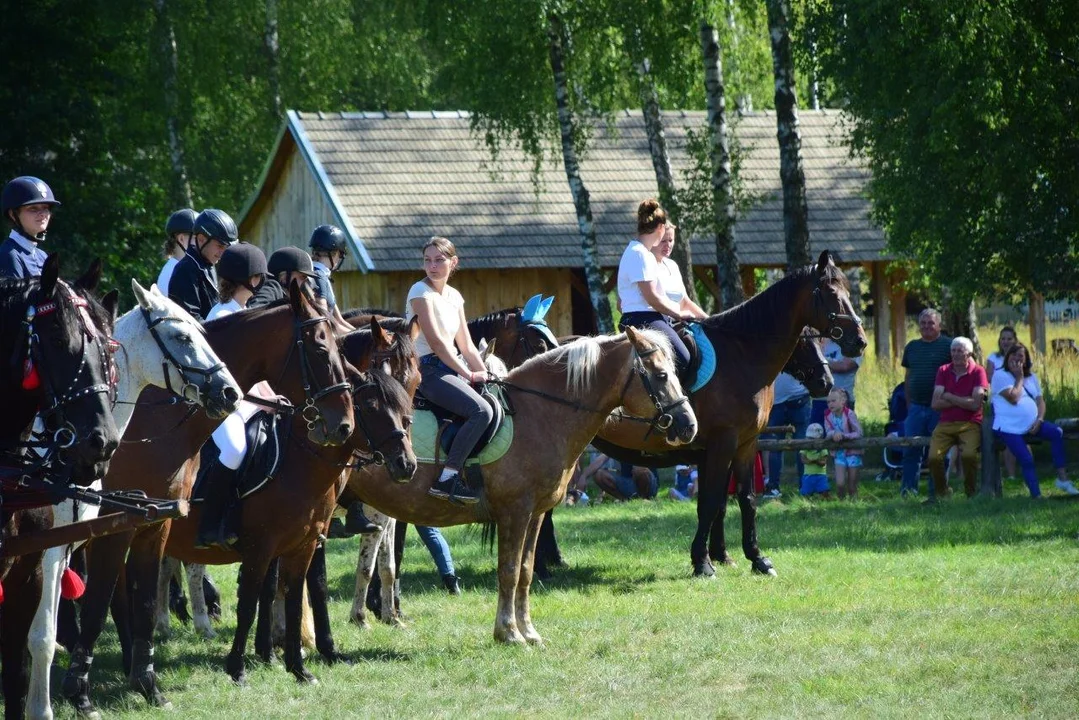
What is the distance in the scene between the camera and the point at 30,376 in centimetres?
595

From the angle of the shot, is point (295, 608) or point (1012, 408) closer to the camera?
point (295, 608)

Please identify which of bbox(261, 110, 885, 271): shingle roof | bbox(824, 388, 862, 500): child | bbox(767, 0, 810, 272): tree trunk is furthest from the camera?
bbox(261, 110, 885, 271): shingle roof

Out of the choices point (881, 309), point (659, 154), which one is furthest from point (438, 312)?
point (881, 309)

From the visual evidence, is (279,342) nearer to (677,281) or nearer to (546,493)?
(546,493)

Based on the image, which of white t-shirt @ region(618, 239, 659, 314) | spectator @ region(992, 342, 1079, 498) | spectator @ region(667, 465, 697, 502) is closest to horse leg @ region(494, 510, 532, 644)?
white t-shirt @ region(618, 239, 659, 314)

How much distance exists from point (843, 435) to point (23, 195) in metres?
12.0

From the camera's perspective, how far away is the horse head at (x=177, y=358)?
23.2ft

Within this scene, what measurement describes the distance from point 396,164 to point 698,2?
10127mm

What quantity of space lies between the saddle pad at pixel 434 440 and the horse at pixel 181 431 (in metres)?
1.47

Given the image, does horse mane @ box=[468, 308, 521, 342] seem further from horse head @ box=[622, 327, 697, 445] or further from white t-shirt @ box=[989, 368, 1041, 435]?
white t-shirt @ box=[989, 368, 1041, 435]

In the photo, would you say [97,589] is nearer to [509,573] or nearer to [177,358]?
[177,358]

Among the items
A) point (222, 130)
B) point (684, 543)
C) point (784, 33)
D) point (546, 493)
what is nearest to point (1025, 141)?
point (784, 33)

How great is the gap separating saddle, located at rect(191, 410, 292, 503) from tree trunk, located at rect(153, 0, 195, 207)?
2319cm

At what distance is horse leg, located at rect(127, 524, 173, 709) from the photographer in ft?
25.9
